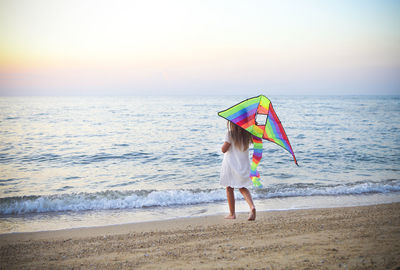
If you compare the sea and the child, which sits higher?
the child

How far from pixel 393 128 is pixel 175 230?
65.7 ft

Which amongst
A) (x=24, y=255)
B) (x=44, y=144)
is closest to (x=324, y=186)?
(x=24, y=255)

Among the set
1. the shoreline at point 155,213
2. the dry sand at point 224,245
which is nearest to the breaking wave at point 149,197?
the shoreline at point 155,213

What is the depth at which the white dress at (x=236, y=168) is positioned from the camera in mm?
4559

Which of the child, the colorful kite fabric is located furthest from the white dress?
the colorful kite fabric

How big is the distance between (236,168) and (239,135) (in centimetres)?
55

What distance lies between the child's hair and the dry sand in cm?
142

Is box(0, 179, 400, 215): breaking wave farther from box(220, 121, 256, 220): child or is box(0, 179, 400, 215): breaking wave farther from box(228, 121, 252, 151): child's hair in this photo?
box(228, 121, 252, 151): child's hair

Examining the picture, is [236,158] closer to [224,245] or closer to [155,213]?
[224,245]

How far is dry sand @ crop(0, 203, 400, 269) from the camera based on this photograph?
3.33m

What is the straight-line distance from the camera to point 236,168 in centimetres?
458

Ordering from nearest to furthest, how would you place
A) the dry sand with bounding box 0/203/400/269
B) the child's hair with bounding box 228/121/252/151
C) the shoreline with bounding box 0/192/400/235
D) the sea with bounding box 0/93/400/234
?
1. the dry sand with bounding box 0/203/400/269
2. the child's hair with bounding box 228/121/252/151
3. the shoreline with bounding box 0/192/400/235
4. the sea with bounding box 0/93/400/234

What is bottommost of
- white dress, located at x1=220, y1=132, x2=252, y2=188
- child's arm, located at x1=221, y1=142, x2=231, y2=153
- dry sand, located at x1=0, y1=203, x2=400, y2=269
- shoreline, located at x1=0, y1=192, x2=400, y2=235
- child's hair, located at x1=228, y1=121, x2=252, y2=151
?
shoreline, located at x1=0, y1=192, x2=400, y2=235

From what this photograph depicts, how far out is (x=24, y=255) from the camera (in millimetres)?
4023
